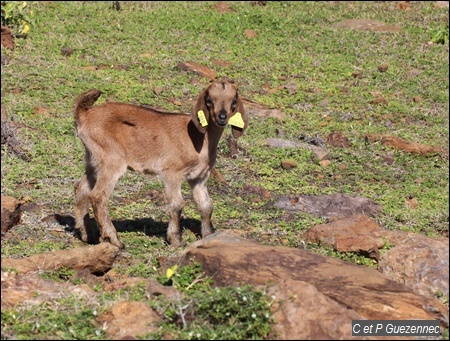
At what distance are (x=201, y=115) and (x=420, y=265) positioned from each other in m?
2.94

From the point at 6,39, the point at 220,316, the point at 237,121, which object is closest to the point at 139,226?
the point at 237,121

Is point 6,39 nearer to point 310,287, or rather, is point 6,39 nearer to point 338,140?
point 338,140

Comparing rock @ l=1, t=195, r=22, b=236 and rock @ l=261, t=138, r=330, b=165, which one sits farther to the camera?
rock @ l=261, t=138, r=330, b=165

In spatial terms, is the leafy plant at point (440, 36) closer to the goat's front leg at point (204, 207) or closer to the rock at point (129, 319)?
the goat's front leg at point (204, 207)

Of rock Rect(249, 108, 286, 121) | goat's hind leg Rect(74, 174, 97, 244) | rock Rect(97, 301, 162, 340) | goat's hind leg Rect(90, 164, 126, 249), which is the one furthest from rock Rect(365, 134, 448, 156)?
rock Rect(97, 301, 162, 340)

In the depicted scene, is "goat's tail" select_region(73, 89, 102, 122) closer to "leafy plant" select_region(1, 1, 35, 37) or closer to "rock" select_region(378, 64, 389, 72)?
"leafy plant" select_region(1, 1, 35, 37)

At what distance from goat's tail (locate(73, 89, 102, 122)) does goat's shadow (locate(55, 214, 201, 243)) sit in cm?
120

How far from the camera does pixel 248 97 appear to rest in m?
15.2

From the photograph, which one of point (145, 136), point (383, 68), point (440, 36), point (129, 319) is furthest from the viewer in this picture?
point (440, 36)

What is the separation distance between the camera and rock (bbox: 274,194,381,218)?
1130 centimetres

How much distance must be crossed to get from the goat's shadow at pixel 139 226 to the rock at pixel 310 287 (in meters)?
1.90

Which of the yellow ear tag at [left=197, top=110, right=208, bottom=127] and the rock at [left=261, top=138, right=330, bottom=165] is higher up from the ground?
the yellow ear tag at [left=197, top=110, right=208, bottom=127]

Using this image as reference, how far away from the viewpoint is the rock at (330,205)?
445 inches

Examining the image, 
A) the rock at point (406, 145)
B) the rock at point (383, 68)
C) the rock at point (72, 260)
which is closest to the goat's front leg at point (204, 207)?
the rock at point (72, 260)
